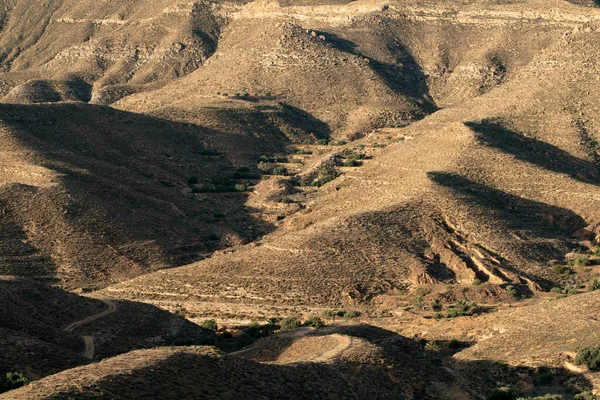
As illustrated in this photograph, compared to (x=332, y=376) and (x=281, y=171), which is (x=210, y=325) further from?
(x=281, y=171)

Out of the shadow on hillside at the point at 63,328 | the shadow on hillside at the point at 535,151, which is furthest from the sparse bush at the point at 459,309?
the shadow on hillside at the point at 535,151

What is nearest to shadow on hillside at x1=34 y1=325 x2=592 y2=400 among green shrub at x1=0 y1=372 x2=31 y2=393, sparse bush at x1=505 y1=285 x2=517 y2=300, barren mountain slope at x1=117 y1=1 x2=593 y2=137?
green shrub at x1=0 y1=372 x2=31 y2=393

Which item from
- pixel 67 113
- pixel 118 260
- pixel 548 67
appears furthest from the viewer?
pixel 548 67

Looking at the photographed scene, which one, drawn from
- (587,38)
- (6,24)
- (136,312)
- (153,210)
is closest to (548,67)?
(587,38)

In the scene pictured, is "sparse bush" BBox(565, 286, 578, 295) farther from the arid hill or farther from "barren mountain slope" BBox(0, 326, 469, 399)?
"barren mountain slope" BBox(0, 326, 469, 399)

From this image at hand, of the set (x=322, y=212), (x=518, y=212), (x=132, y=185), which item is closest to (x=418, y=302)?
(x=518, y=212)

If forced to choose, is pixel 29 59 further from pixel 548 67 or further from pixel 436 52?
pixel 548 67
